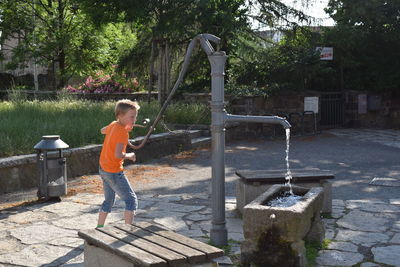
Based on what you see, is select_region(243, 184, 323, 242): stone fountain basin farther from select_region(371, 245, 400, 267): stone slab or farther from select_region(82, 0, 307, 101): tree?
select_region(82, 0, 307, 101): tree

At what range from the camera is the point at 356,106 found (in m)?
19.1

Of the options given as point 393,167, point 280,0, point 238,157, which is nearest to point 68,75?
point 280,0

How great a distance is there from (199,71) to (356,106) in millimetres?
5653

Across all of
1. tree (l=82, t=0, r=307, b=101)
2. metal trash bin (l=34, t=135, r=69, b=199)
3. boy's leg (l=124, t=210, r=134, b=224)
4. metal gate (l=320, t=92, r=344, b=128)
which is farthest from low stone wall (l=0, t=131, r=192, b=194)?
metal gate (l=320, t=92, r=344, b=128)

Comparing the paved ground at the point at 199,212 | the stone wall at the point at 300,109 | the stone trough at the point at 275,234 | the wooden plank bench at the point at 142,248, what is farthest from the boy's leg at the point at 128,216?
the stone wall at the point at 300,109

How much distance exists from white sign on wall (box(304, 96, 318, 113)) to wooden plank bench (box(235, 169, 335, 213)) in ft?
34.7

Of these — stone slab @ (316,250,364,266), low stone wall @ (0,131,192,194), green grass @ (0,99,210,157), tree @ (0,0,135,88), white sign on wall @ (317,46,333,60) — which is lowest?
stone slab @ (316,250,364,266)

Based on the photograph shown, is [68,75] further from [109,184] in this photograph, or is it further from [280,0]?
[109,184]

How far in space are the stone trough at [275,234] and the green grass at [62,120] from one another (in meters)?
5.36

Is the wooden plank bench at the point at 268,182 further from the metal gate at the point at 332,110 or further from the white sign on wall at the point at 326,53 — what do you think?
the metal gate at the point at 332,110

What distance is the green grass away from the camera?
921cm

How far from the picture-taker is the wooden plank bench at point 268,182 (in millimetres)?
6007

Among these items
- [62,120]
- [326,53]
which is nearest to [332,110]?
[326,53]

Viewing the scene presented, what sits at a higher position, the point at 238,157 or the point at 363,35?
the point at 363,35
